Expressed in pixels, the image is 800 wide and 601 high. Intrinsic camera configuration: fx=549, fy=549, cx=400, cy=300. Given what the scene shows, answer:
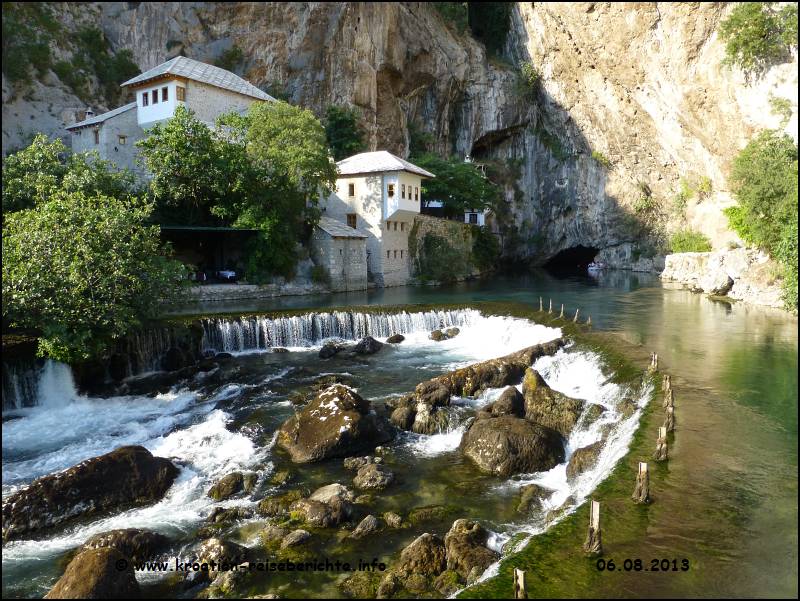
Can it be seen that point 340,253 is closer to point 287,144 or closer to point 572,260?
point 287,144

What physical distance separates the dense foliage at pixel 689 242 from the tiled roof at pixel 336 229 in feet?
93.5

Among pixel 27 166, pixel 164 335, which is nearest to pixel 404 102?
pixel 27 166

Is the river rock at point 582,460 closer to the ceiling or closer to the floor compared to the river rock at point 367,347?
closer to the floor

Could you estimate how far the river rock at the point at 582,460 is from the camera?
37.0ft

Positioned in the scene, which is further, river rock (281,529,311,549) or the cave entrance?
the cave entrance

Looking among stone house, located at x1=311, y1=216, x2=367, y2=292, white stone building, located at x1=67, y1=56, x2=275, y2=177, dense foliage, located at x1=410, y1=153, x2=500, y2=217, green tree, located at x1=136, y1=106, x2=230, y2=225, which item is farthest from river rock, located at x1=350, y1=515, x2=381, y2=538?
dense foliage, located at x1=410, y1=153, x2=500, y2=217

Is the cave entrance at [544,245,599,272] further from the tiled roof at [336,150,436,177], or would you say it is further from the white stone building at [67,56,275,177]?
the white stone building at [67,56,275,177]

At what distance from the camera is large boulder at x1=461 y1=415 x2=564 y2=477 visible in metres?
11.8

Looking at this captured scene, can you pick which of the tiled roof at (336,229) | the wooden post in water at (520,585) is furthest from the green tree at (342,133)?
the wooden post in water at (520,585)

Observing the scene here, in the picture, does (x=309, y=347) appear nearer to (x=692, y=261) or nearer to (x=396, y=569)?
(x=396, y=569)

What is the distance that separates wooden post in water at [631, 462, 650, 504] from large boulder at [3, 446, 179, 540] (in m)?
8.96

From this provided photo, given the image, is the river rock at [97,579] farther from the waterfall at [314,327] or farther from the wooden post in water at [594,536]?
the waterfall at [314,327]

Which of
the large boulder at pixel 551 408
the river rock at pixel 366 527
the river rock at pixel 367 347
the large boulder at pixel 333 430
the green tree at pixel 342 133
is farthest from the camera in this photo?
the green tree at pixel 342 133

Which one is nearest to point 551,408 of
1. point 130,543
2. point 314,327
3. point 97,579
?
point 130,543
